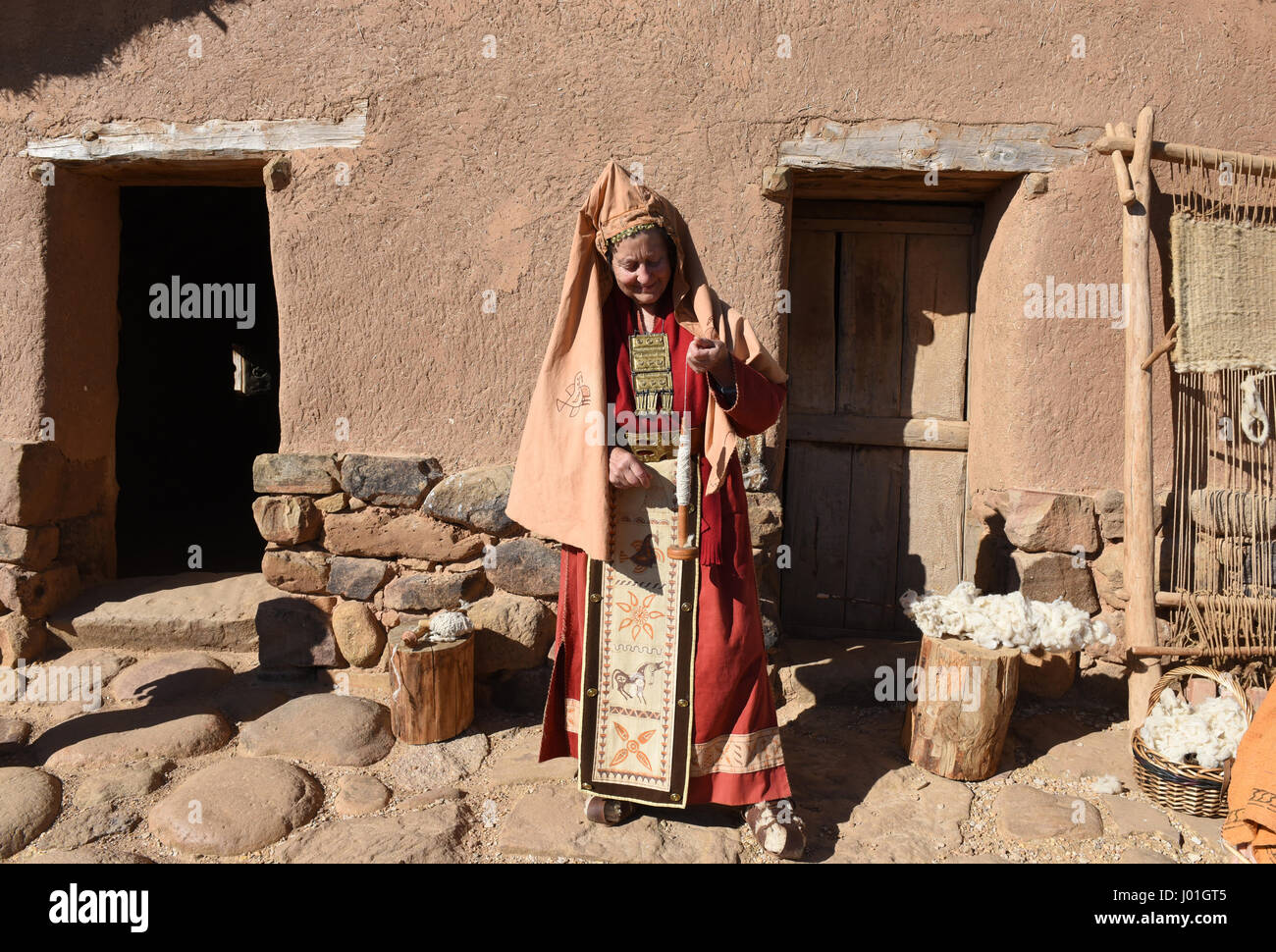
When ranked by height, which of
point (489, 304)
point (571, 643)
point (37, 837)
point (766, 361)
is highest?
point (489, 304)

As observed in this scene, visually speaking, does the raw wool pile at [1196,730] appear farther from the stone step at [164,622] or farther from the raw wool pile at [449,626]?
the stone step at [164,622]

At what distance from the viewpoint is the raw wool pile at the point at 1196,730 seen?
2678mm

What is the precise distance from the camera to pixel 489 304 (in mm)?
3549

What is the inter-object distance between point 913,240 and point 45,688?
14.3 ft

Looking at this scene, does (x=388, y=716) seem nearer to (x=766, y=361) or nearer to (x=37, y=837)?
(x=37, y=837)

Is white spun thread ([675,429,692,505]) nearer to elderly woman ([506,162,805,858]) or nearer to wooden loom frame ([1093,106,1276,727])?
elderly woman ([506,162,805,858])

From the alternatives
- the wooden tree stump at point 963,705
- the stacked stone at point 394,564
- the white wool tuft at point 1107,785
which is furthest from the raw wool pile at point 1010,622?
the stacked stone at point 394,564

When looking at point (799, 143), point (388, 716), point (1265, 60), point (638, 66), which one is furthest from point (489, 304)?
point (1265, 60)

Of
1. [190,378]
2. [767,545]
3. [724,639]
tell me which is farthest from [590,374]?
[190,378]

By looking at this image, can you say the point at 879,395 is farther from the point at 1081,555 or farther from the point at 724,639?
the point at 724,639

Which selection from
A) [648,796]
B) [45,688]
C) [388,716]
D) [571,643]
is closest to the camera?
[648,796]

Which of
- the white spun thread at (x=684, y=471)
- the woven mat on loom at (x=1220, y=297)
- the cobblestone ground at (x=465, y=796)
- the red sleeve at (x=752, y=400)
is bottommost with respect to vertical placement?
the cobblestone ground at (x=465, y=796)

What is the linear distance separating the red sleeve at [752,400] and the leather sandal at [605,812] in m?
1.25

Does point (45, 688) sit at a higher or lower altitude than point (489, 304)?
lower
